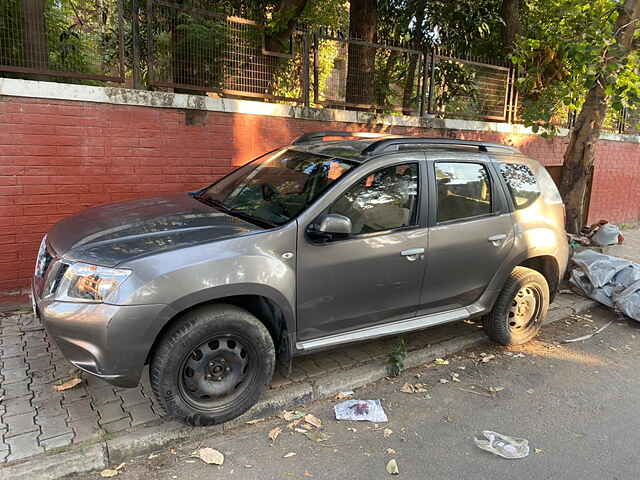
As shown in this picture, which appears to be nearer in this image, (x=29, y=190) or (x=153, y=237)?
(x=153, y=237)

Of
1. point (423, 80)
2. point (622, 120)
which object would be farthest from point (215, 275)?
point (622, 120)

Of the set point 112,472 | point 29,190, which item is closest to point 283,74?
point 29,190

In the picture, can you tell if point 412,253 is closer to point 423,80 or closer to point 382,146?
point 382,146

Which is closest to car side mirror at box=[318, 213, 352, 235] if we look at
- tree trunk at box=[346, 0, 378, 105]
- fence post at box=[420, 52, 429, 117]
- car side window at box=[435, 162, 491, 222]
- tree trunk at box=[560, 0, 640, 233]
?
car side window at box=[435, 162, 491, 222]

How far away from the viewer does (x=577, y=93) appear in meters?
7.19

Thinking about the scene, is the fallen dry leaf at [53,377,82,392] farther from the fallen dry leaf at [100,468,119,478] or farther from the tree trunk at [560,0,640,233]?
the tree trunk at [560,0,640,233]

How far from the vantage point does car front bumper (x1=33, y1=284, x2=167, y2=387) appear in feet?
9.12

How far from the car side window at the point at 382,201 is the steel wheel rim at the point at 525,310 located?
157 centimetres

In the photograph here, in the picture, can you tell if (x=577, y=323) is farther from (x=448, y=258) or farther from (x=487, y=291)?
(x=448, y=258)

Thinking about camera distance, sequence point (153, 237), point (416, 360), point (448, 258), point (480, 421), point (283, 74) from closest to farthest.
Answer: point (153, 237) < point (480, 421) < point (448, 258) < point (416, 360) < point (283, 74)

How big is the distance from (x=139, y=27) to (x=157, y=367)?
4.40m

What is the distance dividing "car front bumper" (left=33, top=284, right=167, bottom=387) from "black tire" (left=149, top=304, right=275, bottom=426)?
144 millimetres

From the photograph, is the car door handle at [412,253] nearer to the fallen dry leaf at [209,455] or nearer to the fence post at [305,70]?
the fallen dry leaf at [209,455]

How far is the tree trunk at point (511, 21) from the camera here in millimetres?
9375
